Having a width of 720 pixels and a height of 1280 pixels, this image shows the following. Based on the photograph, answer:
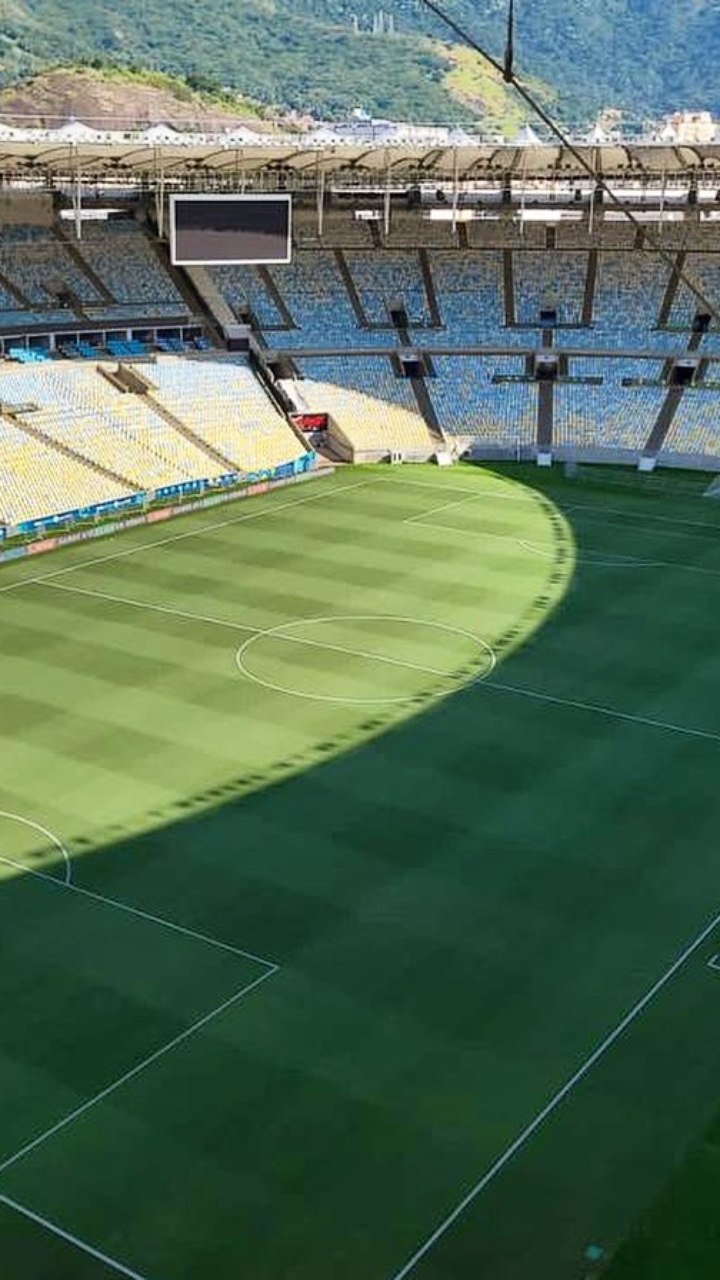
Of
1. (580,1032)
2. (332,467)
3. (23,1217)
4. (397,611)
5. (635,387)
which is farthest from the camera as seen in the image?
(635,387)

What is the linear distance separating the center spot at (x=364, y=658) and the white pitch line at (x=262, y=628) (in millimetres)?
25

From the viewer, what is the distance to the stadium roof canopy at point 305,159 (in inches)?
2189

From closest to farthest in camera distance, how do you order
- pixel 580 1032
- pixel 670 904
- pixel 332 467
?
pixel 580 1032
pixel 670 904
pixel 332 467

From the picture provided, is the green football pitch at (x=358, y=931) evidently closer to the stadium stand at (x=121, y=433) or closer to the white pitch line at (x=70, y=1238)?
the white pitch line at (x=70, y=1238)

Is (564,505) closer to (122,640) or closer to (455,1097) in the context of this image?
(122,640)

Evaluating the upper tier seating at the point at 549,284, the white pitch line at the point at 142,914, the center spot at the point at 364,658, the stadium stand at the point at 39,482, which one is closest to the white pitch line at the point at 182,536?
the stadium stand at the point at 39,482

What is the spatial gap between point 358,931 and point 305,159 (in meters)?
46.8

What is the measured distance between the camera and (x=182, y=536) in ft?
156

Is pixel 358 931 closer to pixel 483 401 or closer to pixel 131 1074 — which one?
pixel 131 1074

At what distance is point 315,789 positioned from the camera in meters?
27.3

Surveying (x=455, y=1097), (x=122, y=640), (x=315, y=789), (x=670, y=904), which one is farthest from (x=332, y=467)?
(x=455, y=1097)

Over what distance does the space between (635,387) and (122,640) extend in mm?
34096

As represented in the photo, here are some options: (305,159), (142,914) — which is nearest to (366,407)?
(305,159)

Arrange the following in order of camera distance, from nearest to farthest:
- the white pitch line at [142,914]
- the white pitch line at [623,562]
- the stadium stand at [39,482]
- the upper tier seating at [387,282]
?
the white pitch line at [142,914], the white pitch line at [623,562], the stadium stand at [39,482], the upper tier seating at [387,282]
